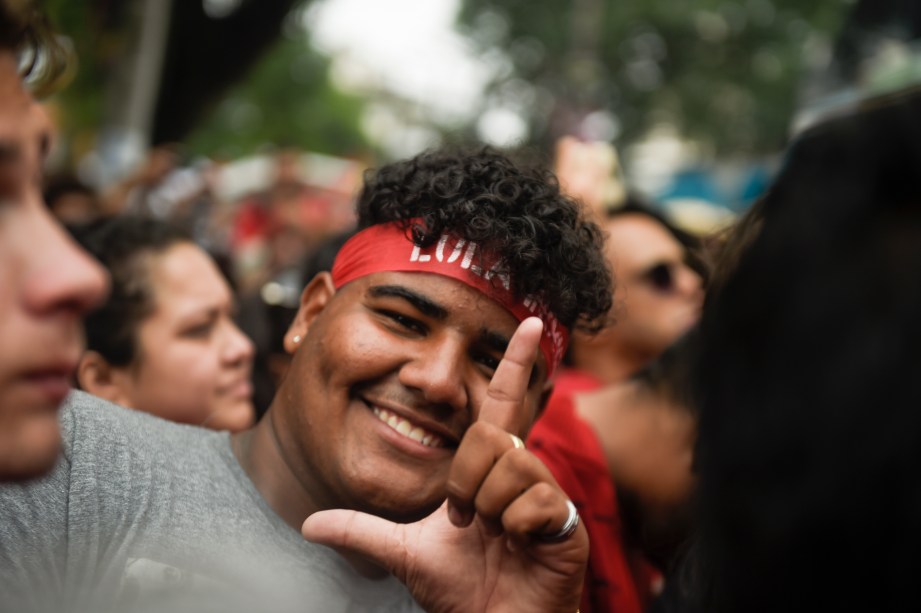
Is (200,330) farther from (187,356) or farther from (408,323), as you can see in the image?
(408,323)

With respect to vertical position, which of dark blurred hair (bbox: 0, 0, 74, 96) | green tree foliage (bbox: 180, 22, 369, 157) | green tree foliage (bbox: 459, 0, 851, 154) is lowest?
green tree foliage (bbox: 180, 22, 369, 157)

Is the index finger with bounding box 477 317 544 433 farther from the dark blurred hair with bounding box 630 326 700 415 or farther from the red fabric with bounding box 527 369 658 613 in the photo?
the dark blurred hair with bounding box 630 326 700 415

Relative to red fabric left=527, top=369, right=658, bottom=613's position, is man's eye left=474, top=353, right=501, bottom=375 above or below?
above

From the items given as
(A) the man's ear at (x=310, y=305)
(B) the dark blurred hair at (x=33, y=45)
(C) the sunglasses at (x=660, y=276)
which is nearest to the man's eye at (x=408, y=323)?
(A) the man's ear at (x=310, y=305)

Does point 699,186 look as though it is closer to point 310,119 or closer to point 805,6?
point 805,6

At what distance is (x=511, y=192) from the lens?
236 cm

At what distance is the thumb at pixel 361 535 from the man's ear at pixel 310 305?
0.69m

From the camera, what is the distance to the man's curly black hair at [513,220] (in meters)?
2.26

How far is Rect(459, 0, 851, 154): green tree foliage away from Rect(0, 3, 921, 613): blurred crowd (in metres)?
22.9

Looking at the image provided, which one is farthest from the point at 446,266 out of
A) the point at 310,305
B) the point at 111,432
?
the point at 111,432

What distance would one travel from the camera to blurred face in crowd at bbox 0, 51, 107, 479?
1284mm

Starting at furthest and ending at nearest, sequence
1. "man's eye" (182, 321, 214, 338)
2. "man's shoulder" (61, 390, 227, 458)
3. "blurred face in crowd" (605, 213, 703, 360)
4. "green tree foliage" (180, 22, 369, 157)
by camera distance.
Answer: "green tree foliage" (180, 22, 369, 157), "blurred face in crowd" (605, 213, 703, 360), "man's eye" (182, 321, 214, 338), "man's shoulder" (61, 390, 227, 458)

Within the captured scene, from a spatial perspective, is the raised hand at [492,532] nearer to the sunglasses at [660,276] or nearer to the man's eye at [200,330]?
the man's eye at [200,330]

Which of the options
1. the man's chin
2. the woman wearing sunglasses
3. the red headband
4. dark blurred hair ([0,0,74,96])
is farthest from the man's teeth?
dark blurred hair ([0,0,74,96])
